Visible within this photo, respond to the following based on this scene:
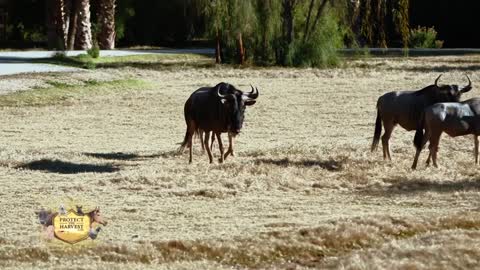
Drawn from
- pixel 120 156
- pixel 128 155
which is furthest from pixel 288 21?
pixel 120 156

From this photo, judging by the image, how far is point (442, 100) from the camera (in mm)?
16172

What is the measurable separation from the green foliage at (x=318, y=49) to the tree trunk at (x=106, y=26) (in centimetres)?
1314

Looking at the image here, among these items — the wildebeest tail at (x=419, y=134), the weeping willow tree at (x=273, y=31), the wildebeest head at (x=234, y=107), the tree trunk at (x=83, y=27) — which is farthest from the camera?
the tree trunk at (x=83, y=27)

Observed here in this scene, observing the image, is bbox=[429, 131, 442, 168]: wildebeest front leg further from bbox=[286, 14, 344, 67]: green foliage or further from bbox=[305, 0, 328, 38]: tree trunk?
bbox=[305, 0, 328, 38]: tree trunk

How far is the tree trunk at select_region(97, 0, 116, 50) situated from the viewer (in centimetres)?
4928

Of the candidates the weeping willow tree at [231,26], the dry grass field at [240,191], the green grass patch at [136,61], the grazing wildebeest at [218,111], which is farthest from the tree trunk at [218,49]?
the grazing wildebeest at [218,111]

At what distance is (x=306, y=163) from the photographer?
15.9 m

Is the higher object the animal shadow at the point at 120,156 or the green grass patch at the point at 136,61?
the animal shadow at the point at 120,156

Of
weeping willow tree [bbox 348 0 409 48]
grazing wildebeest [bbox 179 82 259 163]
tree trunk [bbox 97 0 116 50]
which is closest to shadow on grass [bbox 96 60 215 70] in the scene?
weeping willow tree [bbox 348 0 409 48]

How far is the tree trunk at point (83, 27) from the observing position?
46875 millimetres

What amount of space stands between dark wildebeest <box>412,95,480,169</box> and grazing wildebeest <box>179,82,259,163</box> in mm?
2625

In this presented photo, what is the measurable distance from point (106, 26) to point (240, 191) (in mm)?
37753

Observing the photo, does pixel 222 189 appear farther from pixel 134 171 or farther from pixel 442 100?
pixel 442 100

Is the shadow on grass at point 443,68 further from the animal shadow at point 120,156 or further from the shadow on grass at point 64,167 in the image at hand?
the shadow on grass at point 64,167
